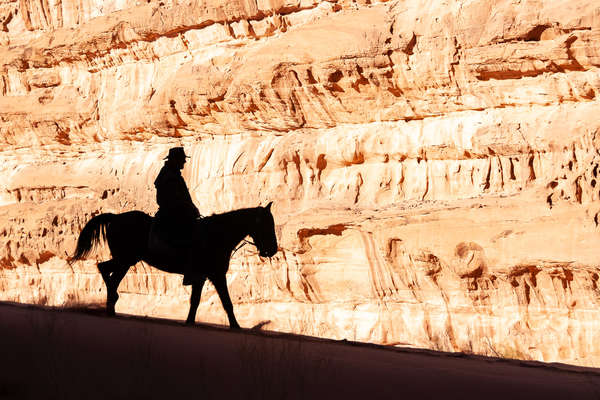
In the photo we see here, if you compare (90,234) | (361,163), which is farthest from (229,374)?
(361,163)

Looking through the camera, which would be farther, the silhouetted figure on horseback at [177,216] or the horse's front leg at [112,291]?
the horse's front leg at [112,291]

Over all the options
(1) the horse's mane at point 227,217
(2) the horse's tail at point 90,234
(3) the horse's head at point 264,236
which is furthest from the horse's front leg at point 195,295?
(2) the horse's tail at point 90,234

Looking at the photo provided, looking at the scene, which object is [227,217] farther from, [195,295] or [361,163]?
[361,163]

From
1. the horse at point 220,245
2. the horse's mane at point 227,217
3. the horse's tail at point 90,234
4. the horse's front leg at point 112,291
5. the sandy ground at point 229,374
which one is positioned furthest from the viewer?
the horse's tail at point 90,234

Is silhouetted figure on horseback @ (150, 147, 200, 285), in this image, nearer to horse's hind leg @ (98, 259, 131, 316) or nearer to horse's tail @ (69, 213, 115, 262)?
horse's hind leg @ (98, 259, 131, 316)

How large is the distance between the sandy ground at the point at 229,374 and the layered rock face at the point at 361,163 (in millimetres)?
5996

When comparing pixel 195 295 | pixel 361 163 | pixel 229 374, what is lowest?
pixel 195 295

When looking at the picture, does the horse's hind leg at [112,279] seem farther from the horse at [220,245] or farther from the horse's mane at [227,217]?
the horse's mane at [227,217]

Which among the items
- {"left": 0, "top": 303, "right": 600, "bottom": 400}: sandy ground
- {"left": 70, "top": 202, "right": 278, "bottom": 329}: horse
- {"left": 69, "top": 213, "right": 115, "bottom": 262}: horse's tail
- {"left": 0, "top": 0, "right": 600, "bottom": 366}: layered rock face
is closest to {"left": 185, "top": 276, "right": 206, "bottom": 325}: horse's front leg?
{"left": 70, "top": 202, "right": 278, "bottom": 329}: horse

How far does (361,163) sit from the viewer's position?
1888cm

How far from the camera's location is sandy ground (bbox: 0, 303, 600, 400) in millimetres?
6668

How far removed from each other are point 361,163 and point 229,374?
1196cm

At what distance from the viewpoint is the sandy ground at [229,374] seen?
667 centimetres

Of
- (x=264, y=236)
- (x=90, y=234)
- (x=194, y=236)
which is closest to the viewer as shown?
(x=194, y=236)
